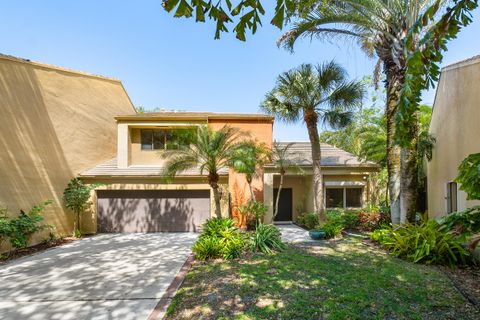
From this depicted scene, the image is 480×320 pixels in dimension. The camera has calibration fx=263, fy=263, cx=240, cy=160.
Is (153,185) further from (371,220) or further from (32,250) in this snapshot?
(371,220)

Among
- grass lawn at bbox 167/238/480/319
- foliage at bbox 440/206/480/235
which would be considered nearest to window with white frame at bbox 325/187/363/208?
grass lawn at bbox 167/238/480/319

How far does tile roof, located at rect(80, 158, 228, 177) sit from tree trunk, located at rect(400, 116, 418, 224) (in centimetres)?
851

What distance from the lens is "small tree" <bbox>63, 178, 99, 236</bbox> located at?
13.1m

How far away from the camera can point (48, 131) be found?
12695 millimetres

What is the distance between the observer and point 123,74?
1822 cm

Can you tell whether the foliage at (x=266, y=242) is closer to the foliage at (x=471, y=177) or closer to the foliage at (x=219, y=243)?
the foliage at (x=219, y=243)

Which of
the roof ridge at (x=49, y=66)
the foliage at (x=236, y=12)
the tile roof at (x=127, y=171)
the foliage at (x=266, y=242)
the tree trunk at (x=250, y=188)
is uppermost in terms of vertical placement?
the roof ridge at (x=49, y=66)

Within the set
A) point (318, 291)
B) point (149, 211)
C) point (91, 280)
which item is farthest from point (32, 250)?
point (318, 291)

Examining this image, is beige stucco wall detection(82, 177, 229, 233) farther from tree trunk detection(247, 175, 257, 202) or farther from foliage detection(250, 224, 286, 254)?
foliage detection(250, 224, 286, 254)

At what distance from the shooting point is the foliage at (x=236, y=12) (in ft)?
8.82

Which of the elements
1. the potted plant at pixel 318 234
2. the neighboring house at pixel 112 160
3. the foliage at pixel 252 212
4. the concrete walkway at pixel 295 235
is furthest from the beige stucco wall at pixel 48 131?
the potted plant at pixel 318 234

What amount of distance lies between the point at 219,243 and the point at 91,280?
3841mm

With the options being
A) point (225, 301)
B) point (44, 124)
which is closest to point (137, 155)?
point (44, 124)

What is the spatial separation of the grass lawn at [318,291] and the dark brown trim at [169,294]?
17 centimetres
